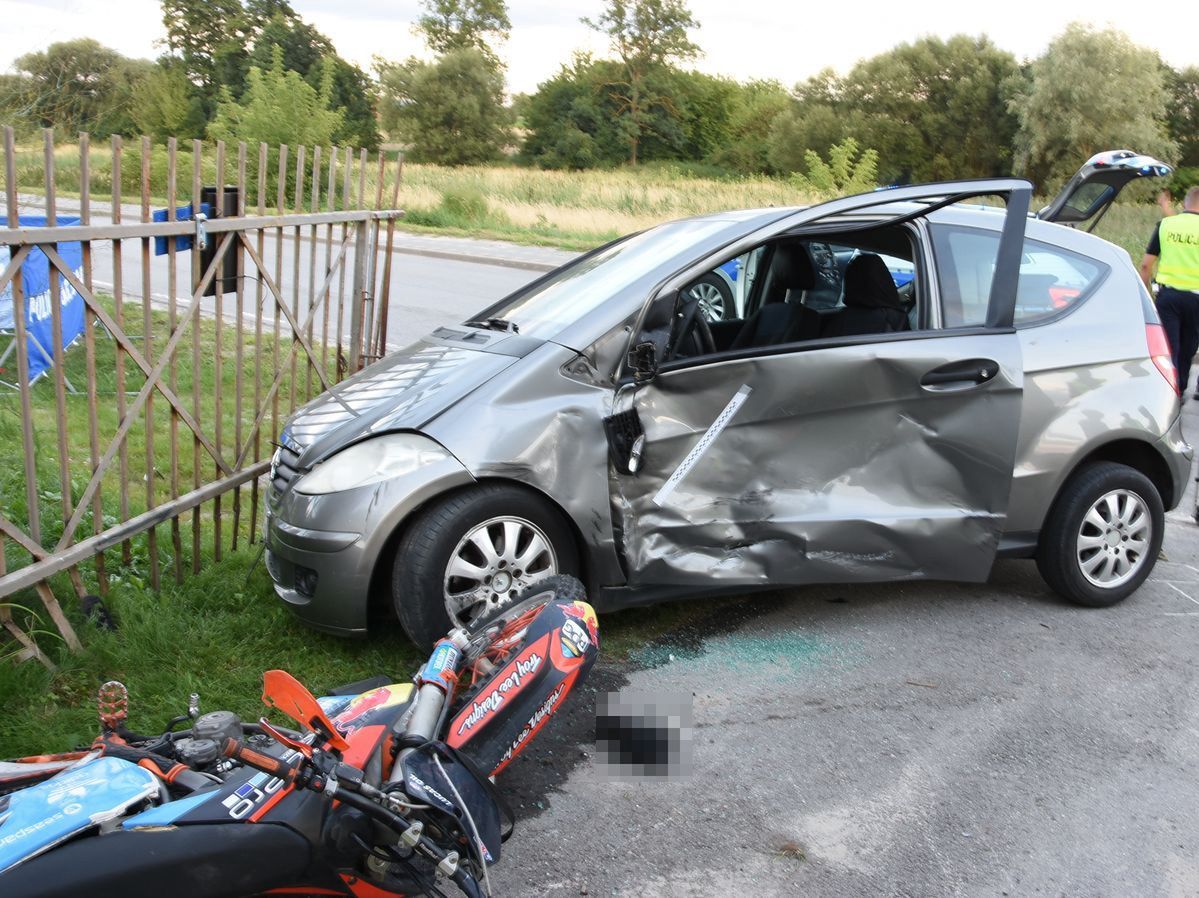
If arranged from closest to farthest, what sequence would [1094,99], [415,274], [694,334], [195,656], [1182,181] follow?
[195,656], [694,334], [415,274], [1182,181], [1094,99]

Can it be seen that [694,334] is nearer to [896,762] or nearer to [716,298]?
[896,762]

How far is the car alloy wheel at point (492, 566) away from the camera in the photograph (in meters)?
3.99

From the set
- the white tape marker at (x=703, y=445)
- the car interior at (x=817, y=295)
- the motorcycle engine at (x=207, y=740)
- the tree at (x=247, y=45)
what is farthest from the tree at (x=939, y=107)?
the motorcycle engine at (x=207, y=740)

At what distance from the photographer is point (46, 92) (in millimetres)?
11695

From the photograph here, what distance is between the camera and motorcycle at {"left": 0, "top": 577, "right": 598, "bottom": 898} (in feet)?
7.54

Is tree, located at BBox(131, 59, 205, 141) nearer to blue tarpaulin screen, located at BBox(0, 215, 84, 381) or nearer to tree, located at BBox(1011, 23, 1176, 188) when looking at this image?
blue tarpaulin screen, located at BBox(0, 215, 84, 381)

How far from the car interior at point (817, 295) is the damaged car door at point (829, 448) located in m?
0.13

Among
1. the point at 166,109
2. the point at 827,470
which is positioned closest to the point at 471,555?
the point at 827,470

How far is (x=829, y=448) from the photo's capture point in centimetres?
449

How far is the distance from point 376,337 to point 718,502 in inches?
118

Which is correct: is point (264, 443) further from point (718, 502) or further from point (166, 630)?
point (718, 502)

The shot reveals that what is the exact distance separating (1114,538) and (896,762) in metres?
1.88

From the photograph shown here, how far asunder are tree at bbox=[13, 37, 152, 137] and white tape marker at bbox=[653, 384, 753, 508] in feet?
28.4

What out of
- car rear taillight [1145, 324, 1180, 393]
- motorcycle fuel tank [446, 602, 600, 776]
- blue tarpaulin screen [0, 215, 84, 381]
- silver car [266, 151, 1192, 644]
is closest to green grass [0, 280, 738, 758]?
silver car [266, 151, 1192, 644]
